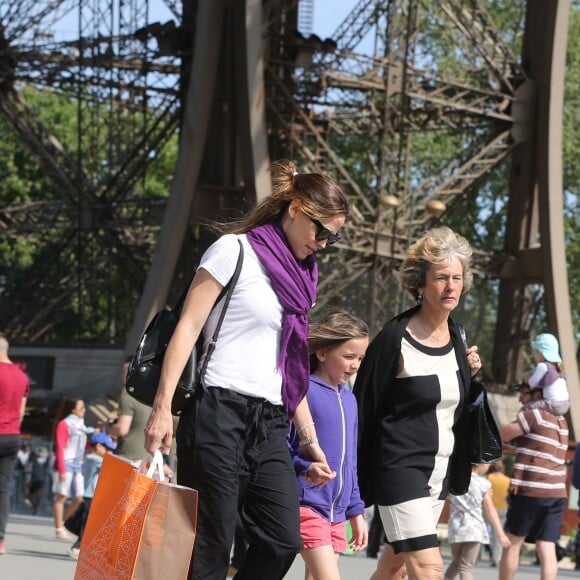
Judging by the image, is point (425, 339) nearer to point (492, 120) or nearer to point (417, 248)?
point (417, 248)

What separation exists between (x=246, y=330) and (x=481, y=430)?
159 centimetres

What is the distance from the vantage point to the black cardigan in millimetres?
6457

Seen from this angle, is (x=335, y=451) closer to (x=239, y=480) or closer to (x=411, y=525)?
(x=411, y=525)

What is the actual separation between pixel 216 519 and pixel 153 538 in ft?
1.08

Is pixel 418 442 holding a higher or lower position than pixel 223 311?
lower

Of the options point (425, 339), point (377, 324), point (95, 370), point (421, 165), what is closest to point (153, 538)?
point (425, 339)

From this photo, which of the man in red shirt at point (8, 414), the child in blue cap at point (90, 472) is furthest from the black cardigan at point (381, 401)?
the child in blue cap at point (90, 472)

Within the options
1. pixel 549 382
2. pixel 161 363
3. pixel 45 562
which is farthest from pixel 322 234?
pixel 45 562

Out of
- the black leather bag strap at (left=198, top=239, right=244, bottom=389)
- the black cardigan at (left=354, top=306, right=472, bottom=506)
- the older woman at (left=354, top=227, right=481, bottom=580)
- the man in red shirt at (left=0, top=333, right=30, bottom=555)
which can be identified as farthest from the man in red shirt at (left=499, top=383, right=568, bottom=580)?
the black leather bag strap at (left=198, top=239, right=244, bottom=389)

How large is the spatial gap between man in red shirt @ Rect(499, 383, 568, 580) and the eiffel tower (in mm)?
16827

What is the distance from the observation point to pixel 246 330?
539cm

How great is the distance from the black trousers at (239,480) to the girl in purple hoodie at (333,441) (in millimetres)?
953

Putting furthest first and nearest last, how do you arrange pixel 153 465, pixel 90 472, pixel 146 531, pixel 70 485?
1. pixel 70 485
2. pixel 90 472
3. pixel 153 465
4. pixel 146 531

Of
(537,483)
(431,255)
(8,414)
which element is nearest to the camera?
(431,255)
